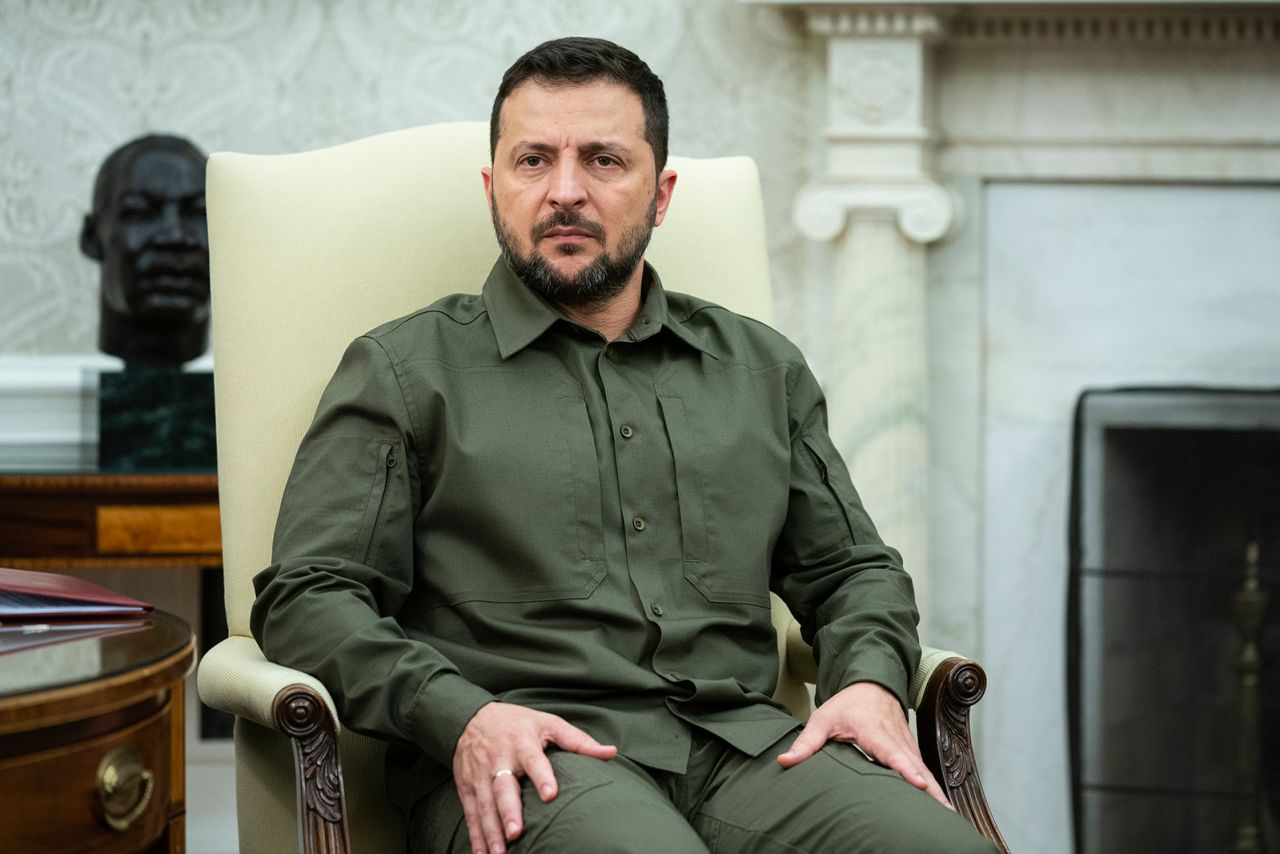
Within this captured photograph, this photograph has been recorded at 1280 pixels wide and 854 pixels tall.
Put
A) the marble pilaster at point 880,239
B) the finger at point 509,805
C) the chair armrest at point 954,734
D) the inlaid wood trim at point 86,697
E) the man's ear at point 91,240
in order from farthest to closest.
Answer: the marble pilaster at point 880,239 → the man's ear at point 91,240 → the chair armrest at point 954,734 → the finger at point 509,805 → the inlaid wood trim at point 86,697

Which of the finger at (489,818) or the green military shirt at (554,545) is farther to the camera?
the green military shirt at (554,545)

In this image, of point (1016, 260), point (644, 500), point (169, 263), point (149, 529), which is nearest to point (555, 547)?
point (644, 500)

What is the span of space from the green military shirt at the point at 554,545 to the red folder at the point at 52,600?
0.44ft

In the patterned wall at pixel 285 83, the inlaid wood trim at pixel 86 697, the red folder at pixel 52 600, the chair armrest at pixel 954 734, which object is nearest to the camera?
the inlaid wood trim at pixel 86 697

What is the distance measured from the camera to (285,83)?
2.71m

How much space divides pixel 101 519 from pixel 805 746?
125 cm

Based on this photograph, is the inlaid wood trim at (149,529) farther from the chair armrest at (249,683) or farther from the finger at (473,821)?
the finger at (473,821)

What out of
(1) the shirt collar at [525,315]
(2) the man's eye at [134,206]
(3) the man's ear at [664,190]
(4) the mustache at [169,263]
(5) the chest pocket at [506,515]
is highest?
(2) the man's eye at [134,206]

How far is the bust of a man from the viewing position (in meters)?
2.19

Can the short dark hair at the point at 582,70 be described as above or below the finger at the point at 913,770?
above

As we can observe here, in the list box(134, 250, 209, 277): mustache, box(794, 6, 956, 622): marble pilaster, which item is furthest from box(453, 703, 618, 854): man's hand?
box(794, 6, 956, 622): marble pilaster

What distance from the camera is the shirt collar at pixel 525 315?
4.84 ft

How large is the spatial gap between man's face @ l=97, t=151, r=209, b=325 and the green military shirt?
82cm

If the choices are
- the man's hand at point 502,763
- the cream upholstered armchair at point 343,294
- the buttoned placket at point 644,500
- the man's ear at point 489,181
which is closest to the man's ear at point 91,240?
the cream upholstered armchair at point 343,294
